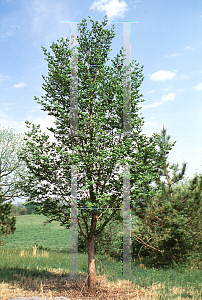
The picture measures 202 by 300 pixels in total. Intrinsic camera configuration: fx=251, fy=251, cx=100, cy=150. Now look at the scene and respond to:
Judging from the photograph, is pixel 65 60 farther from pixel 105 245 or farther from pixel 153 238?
pixel 105 245

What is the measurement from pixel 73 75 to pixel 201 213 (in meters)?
7.71

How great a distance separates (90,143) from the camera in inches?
267

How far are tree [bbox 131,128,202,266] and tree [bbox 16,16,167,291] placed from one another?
356 centimetres

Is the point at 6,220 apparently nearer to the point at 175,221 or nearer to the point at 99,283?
the point at 99,283

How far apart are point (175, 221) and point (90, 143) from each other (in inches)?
213

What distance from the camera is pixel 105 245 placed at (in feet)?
48.5

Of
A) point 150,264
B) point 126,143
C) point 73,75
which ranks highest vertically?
point 73,75

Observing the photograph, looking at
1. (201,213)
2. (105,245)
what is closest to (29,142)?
(201,213)

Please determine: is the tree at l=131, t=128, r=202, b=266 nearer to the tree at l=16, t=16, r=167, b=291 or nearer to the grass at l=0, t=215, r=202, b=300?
the grass at l=0, t=215, r=202, b=300

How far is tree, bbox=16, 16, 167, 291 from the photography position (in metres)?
6.78

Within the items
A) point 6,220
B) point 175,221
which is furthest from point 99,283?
point 6,220

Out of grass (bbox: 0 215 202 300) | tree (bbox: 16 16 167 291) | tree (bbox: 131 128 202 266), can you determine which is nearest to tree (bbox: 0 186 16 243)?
grass (bbox: 0 215 202 300)

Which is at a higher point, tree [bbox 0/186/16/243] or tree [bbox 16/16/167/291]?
tree [bbox 16/16/167/291]

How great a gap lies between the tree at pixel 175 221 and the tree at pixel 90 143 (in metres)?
3.56
